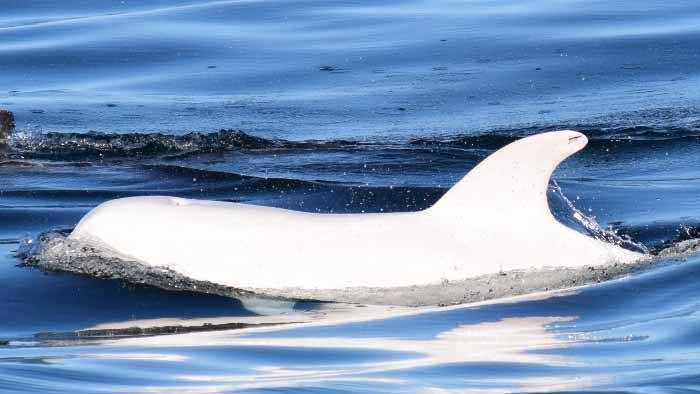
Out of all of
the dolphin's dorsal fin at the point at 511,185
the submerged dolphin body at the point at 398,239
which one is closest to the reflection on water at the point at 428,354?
the submerged dolphin body at the point at 398,239

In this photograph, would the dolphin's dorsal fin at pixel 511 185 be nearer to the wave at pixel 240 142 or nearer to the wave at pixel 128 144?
the wave at pixel 240 142

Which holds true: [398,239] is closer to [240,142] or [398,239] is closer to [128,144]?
[240,142]

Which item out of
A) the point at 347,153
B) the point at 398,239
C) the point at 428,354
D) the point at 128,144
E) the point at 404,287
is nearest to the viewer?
the point at 428,354

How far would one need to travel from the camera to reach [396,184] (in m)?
13.3

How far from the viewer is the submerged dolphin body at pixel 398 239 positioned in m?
8.70

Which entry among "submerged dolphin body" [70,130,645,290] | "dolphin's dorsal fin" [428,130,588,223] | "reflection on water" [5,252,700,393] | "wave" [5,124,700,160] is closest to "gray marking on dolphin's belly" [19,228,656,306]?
"submerged dolphin body" [70,130,645,290]

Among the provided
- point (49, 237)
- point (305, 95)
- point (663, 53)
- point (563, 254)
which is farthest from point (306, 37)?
point (563, 254)

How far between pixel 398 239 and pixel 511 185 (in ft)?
2.51

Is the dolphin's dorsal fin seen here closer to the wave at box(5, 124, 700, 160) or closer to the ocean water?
the ocean water

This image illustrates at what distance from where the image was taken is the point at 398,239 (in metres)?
8.79

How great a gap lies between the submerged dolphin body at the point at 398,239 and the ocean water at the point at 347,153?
20 cm

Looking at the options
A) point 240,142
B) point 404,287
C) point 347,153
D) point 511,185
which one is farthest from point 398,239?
point 240,142

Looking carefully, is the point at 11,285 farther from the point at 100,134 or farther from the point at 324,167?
the point at 100,134

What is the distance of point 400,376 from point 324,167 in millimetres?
7229
